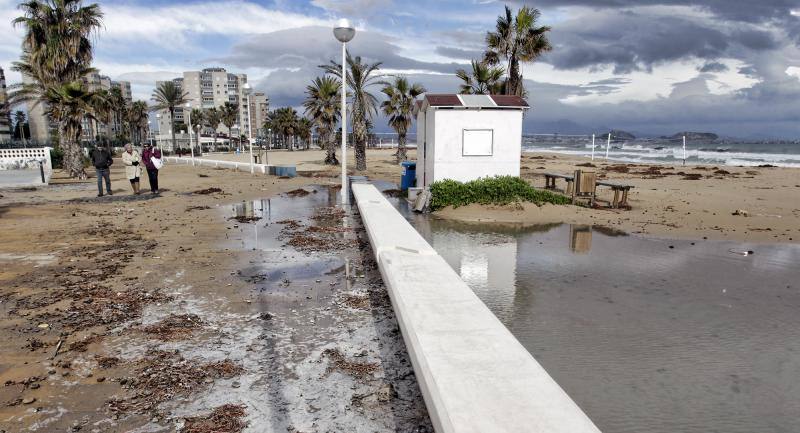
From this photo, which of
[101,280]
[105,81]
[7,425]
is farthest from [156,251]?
[105,81]

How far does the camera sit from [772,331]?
5379 mm

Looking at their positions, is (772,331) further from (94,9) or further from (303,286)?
(94,9)

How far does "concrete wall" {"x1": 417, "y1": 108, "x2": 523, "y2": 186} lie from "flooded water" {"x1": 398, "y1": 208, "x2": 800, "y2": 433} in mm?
5240

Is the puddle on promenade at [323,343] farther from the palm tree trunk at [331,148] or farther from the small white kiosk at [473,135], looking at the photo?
the palm tree trunk at [331,148]

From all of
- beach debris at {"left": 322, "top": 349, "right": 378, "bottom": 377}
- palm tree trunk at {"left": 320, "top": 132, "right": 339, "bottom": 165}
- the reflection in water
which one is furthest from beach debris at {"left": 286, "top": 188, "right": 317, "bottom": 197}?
palm tree trunk at {"left": 320, "top": 132, "right": 339, "bottom": 165}

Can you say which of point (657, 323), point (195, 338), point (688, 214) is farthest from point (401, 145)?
point (195, 338)

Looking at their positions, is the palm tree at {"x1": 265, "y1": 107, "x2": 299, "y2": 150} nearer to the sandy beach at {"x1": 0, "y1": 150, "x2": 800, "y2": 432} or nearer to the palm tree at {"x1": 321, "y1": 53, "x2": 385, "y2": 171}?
the palm tree at {"x1": 321, "y1": 53, "x2": 385, "y2": 171}

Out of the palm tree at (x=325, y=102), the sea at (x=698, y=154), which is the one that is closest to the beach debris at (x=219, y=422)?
the palm tree at (x=325, y=102)

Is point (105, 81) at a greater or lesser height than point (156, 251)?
greater

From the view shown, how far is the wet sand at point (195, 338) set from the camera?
3555mm

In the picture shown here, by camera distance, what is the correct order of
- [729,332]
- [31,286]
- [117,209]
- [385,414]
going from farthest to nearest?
[117,209]
[31,286]
[729,332]
[385,414]

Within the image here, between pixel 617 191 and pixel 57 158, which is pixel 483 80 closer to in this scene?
pixel 617 191

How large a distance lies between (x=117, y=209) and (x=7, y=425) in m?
12.1

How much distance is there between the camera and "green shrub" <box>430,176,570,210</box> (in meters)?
14.2
